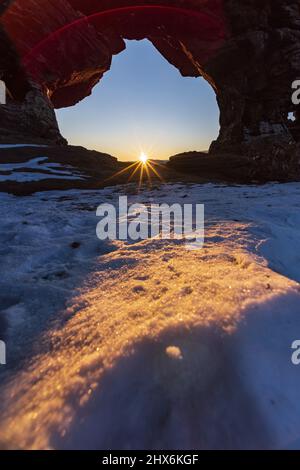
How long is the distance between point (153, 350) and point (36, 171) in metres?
6.62

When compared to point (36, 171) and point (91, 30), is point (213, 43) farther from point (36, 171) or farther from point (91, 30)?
point (36, 171)

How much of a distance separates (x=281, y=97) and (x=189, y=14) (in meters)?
10.8

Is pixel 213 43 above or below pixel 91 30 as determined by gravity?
below

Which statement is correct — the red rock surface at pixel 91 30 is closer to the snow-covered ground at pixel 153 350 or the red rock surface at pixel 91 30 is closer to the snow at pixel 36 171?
the snow at pixel 36 171

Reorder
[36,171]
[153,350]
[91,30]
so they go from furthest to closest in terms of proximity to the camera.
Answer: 1. [91,30]
2. [36,171]
3. [153,350]

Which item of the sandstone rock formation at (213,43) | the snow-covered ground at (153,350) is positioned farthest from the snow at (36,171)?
the sandstone rock formation at (213,43)

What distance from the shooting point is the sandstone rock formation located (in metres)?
19.7

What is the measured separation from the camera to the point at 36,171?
6.57 m

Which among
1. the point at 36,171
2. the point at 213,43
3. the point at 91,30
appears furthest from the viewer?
the point at 91,30

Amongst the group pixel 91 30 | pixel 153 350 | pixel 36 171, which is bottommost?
pixel 153 350

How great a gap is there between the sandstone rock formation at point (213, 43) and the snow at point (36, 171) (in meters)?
12.0

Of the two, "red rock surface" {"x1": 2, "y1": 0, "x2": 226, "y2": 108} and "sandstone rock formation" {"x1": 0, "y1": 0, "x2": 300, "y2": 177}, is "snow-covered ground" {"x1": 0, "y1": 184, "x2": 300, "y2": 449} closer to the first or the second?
"sandstone rock formation" {"x1": 0, "y1": 0, "x2": 300, "y2": 177}

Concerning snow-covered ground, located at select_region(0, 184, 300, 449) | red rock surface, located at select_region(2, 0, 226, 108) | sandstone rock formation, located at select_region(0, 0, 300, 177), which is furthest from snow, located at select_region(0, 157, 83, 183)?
red rock surface, located at select_region(2, 0, 226, 108)

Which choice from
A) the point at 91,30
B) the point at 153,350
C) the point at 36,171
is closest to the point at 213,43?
the point at 91,30
